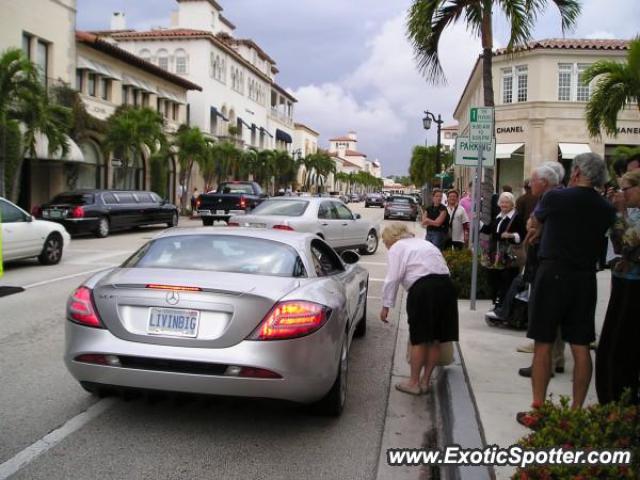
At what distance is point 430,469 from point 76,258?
507 inches

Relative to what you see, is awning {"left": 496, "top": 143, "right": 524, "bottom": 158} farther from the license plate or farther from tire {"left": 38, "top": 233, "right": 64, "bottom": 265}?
the license plate

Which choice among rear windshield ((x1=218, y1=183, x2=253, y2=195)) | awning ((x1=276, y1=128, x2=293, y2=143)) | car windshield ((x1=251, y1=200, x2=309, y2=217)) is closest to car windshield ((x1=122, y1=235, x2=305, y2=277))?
car windshield ((x1=251, y1=200, x2=309, y2=217))

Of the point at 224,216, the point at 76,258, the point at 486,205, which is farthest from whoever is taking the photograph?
the point at 224,216

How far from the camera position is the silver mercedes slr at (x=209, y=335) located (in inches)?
158

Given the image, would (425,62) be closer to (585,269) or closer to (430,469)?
(585,269)

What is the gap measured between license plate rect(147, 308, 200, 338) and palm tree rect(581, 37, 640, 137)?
1166 cm

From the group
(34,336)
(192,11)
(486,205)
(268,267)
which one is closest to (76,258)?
(34,336)

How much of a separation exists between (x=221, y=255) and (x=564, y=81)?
3210cm

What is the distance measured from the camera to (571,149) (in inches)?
1258

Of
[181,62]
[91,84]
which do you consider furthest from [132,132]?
[181,62]

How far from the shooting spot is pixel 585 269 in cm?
431

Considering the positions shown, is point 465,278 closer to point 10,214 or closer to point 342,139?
point 10,214

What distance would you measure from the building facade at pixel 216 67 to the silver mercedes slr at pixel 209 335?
4428 centimetres

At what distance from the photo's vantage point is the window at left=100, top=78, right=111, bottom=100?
3274cm
